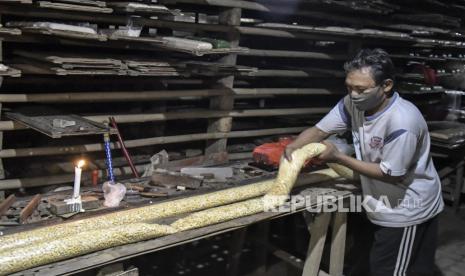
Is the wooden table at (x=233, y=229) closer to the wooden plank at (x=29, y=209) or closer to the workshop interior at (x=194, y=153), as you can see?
the workshop interior at (x=194, y=153)

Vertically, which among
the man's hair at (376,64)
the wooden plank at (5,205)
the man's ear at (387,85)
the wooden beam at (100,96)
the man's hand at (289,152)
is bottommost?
the wooden plank at (5,205)

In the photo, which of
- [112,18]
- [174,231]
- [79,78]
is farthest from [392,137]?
[79,78]

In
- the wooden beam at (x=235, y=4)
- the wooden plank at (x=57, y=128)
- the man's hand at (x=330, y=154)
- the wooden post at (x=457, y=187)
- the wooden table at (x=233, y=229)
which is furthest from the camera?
the wooden post at (x=457, y=187)

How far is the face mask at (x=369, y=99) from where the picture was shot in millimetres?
2928

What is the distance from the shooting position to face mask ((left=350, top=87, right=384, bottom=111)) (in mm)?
2928

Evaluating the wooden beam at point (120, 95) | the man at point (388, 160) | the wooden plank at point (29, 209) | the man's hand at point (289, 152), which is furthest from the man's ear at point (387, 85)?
the wooden plank at point (29, 209)

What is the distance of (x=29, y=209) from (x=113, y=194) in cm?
51

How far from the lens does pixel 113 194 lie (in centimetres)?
288

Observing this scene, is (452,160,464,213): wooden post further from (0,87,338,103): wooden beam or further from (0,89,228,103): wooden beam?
(0,89,228,103): wooden beam

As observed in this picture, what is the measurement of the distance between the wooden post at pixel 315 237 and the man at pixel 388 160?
0.36 m

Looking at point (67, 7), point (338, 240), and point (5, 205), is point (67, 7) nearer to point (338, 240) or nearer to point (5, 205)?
point (5, 205)

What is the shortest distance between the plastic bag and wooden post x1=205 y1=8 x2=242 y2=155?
1588mm

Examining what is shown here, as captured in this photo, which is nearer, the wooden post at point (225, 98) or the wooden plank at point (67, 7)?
the wooden plank at point (67, 7)

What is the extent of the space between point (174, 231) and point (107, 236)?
1.30 ft
